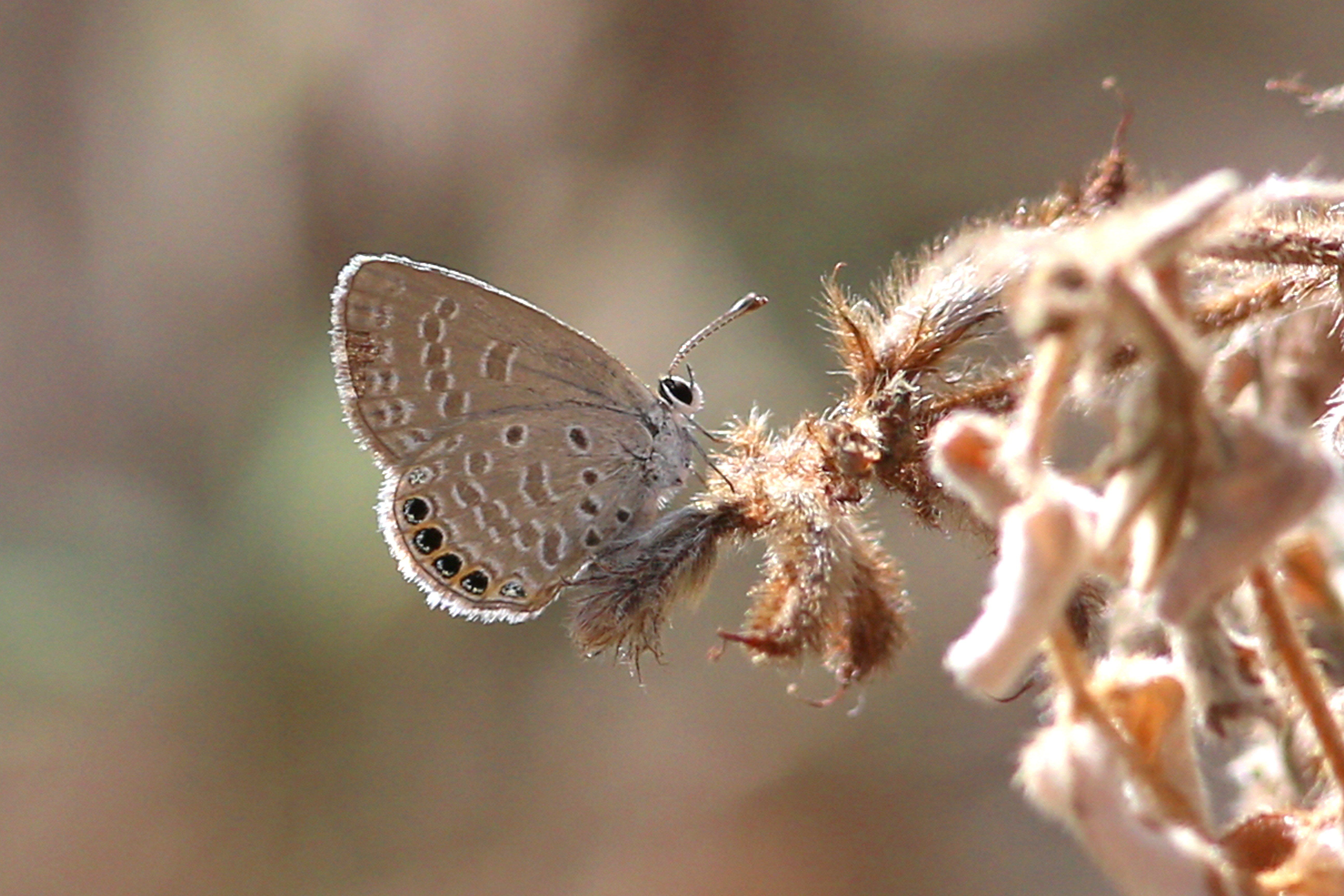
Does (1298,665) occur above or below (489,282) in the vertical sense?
below

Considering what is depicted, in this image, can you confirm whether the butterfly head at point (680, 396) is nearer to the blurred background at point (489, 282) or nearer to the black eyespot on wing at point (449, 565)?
the black eyespot on wing at point (449, 565)

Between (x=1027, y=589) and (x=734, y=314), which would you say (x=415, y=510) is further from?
(x=1027, y=589)

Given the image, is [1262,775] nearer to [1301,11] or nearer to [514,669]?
[514,669]

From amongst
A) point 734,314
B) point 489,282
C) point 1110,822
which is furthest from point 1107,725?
point 489,282

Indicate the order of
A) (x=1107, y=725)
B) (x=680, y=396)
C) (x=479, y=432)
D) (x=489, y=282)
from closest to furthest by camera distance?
1. (x=1107, y=725)
2. (x=479, y=432)
3. (x=680, y=396)
4. (x=489, y=282)

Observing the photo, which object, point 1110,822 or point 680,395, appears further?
point 680,395
